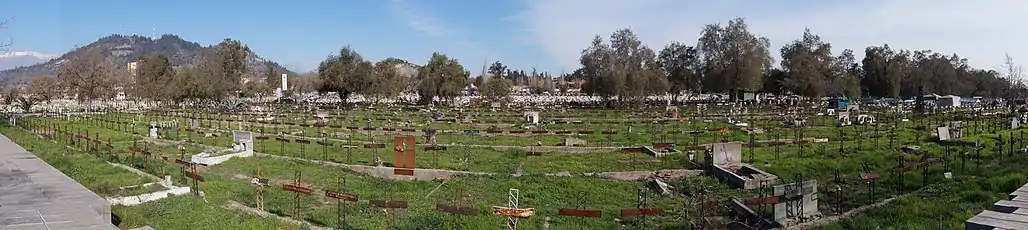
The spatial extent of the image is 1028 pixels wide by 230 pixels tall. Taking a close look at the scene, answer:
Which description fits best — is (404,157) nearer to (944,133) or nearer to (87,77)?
(944,133)

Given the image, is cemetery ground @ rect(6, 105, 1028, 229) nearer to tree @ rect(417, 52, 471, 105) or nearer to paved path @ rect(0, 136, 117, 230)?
paved path @ rect(0, 136, 117, 230)

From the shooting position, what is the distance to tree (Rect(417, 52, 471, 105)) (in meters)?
78.2

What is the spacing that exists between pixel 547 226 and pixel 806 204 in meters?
4.68

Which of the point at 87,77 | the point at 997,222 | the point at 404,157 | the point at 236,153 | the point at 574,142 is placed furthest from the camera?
the point at 87,77

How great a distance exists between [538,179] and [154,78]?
68360 millimetres

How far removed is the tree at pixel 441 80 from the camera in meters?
78.2

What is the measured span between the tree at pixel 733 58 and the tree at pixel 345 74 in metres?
37.5

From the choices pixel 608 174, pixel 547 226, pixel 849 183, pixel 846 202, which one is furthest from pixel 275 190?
pixel 849 183

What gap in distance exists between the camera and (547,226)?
1202cm

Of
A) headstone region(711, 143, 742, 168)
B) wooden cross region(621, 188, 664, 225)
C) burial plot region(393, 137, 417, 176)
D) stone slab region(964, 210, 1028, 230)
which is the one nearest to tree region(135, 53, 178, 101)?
burial plot region(393, 137, 417, 176)

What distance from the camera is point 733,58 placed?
72062 mm

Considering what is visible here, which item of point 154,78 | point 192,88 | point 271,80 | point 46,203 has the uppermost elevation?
point 271,80

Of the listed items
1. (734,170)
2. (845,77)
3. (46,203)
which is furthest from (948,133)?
(845,77)

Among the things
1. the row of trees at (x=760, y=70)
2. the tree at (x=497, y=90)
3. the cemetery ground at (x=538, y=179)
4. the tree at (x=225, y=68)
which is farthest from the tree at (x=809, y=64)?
the tree at (x=225, y=68)
